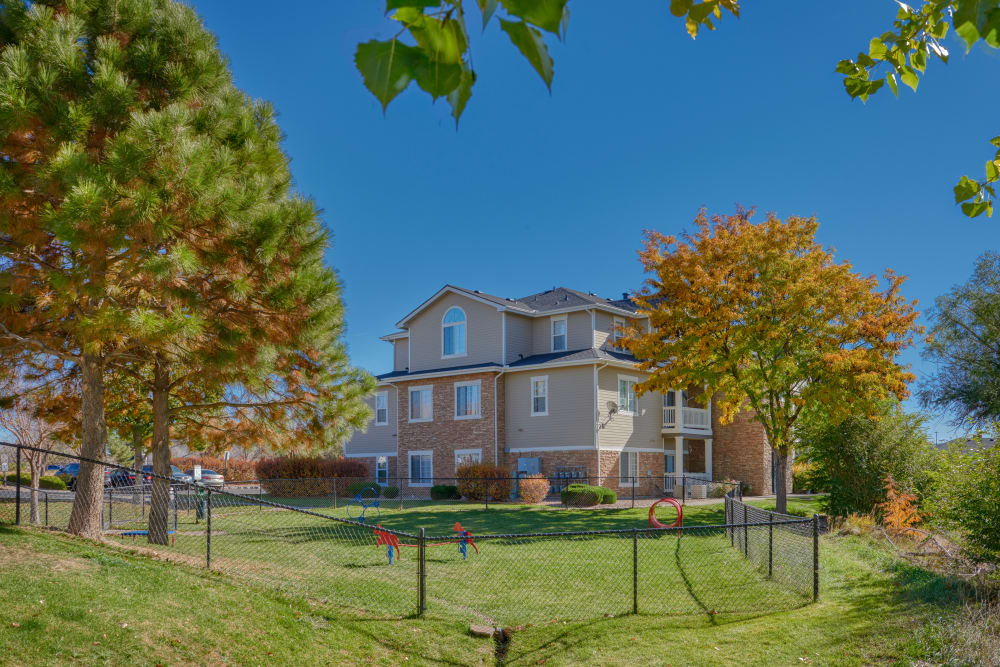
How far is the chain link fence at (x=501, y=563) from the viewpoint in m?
10.7

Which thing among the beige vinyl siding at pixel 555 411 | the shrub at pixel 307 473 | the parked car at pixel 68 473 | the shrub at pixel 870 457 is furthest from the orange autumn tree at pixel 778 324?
the parked car at pixel 68 473

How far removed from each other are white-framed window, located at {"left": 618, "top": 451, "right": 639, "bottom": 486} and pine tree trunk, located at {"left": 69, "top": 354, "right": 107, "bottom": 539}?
2263 centimetres

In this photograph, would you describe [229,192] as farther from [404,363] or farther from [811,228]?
[404,363]

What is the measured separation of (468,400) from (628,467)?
7.49 m

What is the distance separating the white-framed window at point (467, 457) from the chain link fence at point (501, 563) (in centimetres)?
1301

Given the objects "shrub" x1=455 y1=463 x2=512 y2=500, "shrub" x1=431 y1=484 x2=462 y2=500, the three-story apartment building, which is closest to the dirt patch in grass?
"shrub" x1=455 y1=463 x2=512 y2=500

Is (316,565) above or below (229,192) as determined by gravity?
below

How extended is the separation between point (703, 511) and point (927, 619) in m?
16.9

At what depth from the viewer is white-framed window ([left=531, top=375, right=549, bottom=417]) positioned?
32.2 meters

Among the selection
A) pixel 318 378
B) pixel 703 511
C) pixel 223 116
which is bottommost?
pixel 703 511

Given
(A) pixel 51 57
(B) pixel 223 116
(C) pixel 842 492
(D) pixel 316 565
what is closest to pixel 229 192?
(B) pixel 223 116

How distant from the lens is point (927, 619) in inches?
349

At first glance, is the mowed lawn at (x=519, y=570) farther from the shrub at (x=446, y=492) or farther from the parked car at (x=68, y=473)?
the parked car at (x=68, y=473)

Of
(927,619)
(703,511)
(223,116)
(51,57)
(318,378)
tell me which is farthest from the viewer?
(703,511)
